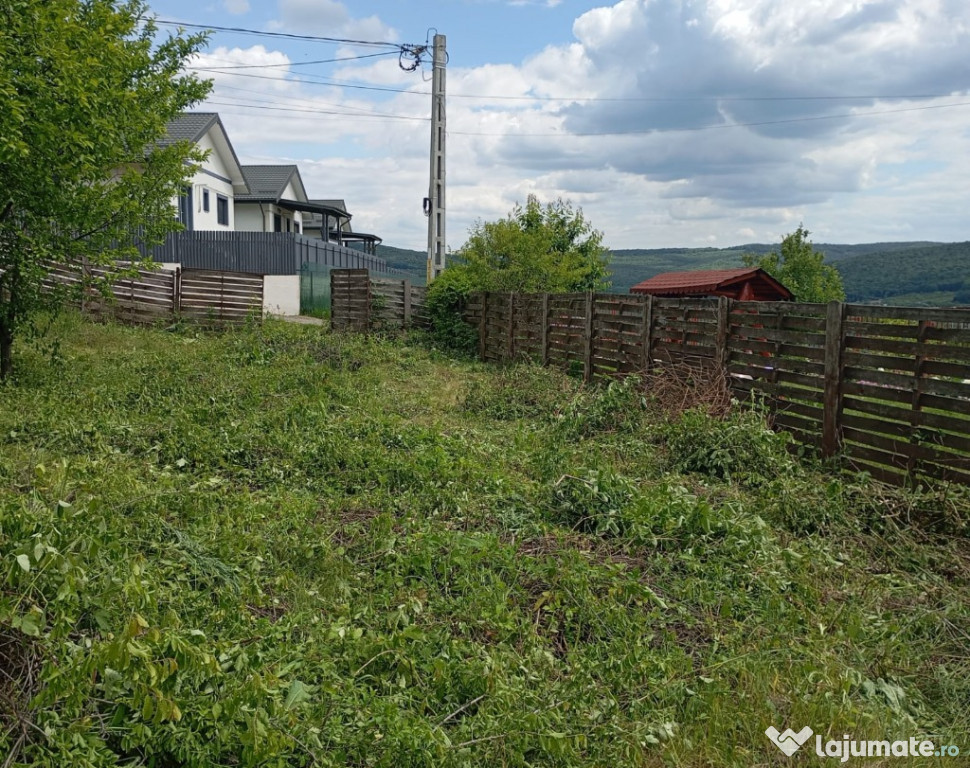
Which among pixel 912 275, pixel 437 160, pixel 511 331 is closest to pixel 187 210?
pixel 437 160

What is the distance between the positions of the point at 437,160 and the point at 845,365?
1668cm

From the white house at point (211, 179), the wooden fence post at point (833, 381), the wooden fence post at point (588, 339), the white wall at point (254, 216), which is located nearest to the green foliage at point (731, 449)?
the wooden fence post at point (833, 381)

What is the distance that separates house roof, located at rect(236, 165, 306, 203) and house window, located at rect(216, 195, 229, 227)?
2.09 metres

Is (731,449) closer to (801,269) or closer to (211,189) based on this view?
(211,189)

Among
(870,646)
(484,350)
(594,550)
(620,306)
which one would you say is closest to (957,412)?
(870,646)

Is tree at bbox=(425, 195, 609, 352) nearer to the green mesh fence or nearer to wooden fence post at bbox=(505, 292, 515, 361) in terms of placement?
wooden fence post at bbox=(505, 292, 515, 361)

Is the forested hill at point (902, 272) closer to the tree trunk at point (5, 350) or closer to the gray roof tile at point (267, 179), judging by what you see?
the gray roof tile at point (267, 179)

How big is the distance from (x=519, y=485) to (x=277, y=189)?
34.3 meters

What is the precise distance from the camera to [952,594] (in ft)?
14.0

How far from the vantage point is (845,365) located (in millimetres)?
6859

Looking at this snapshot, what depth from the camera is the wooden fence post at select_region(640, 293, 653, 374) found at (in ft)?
33.6

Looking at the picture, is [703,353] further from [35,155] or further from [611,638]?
[35,155]

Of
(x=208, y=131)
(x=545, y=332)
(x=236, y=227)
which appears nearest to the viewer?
(x=545, y=332)

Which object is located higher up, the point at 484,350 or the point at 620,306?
the point at 620,306
